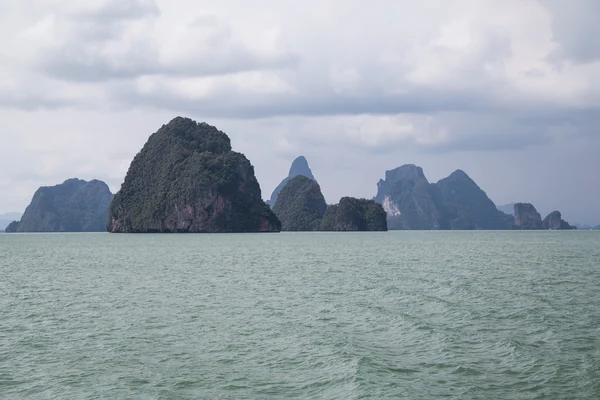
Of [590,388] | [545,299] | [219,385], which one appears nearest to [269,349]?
[219,385]

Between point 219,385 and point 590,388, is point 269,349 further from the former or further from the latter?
point 590,388

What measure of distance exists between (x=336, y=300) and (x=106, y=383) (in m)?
17.9

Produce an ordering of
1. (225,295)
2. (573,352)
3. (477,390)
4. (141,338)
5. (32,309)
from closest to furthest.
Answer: (477,390) < (573,352) < (141,338) < (32,309) < (225,295)

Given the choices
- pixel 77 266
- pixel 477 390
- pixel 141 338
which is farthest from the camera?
pixel 77 266

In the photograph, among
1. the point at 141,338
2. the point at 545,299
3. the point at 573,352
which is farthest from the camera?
the point at 545,299

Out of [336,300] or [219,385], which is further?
[336,300]

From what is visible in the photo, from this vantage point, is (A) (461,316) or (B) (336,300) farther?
(B) (336,300)

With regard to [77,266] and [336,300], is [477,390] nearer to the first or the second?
[336,300]

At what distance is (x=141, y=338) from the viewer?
22344mm

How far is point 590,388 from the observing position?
15.9 meters

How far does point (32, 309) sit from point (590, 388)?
24828mm

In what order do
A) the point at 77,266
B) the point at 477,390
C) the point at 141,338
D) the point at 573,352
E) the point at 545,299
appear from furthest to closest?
the point at 77,266 < the point at 545,299 < the point at 141,338 < the point at 573,352 < the point at 477,390

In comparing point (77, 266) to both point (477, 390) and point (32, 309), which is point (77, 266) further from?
point (477, 390)

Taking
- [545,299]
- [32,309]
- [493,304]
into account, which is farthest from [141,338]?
[545,299]
